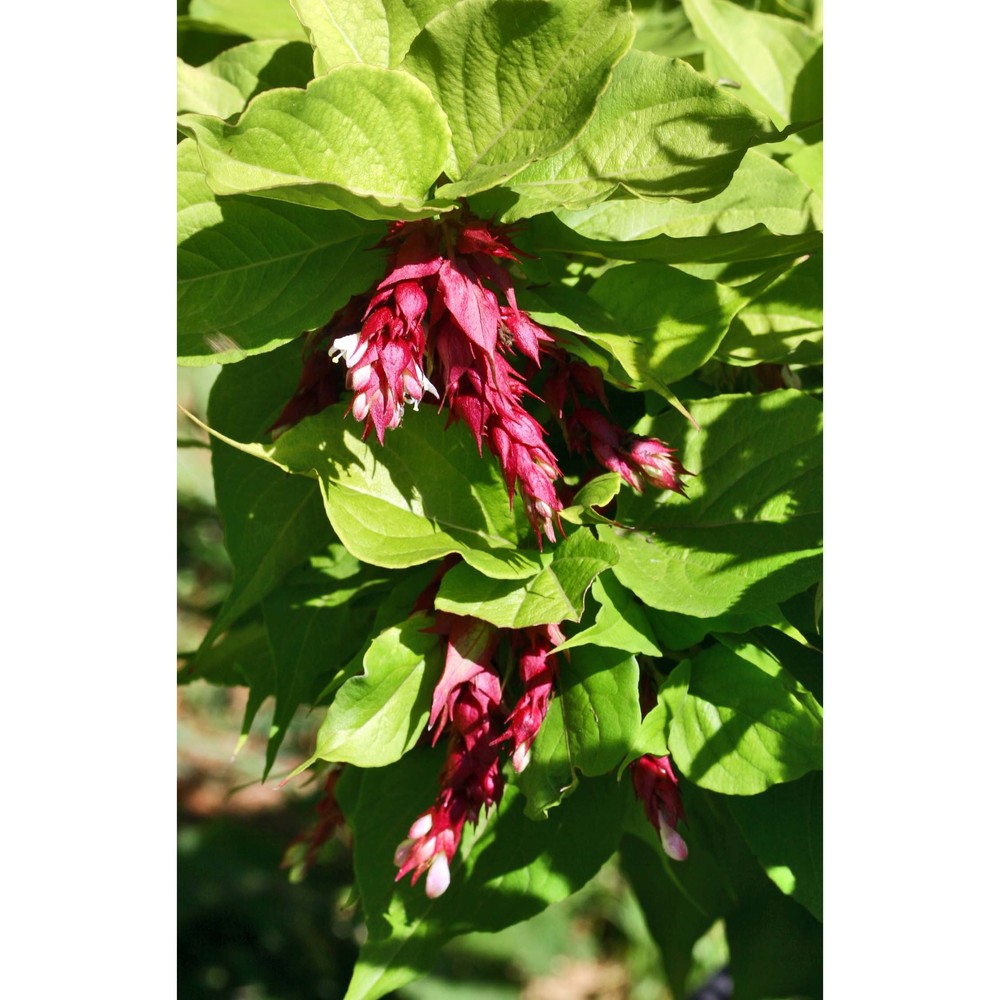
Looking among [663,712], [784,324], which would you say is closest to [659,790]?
[663,712]

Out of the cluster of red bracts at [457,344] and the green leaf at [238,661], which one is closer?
the cluster of red bracts at [457,344]

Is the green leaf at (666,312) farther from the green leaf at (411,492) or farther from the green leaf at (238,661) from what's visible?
the green leaf at (238,661)

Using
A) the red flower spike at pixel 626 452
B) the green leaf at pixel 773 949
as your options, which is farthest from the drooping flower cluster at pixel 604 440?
the green leaf at pixel 773 949

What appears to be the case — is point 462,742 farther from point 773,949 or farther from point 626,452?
point 773,949

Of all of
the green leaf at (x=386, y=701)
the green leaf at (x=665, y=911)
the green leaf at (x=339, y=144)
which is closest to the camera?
the green leaf at (x=339, y=144)

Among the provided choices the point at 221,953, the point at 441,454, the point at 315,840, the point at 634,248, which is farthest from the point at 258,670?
the point at 221,953

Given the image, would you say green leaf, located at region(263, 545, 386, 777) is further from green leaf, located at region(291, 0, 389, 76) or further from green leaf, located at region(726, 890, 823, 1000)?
green leaf, located at region(726, 890, 823, 1000)
